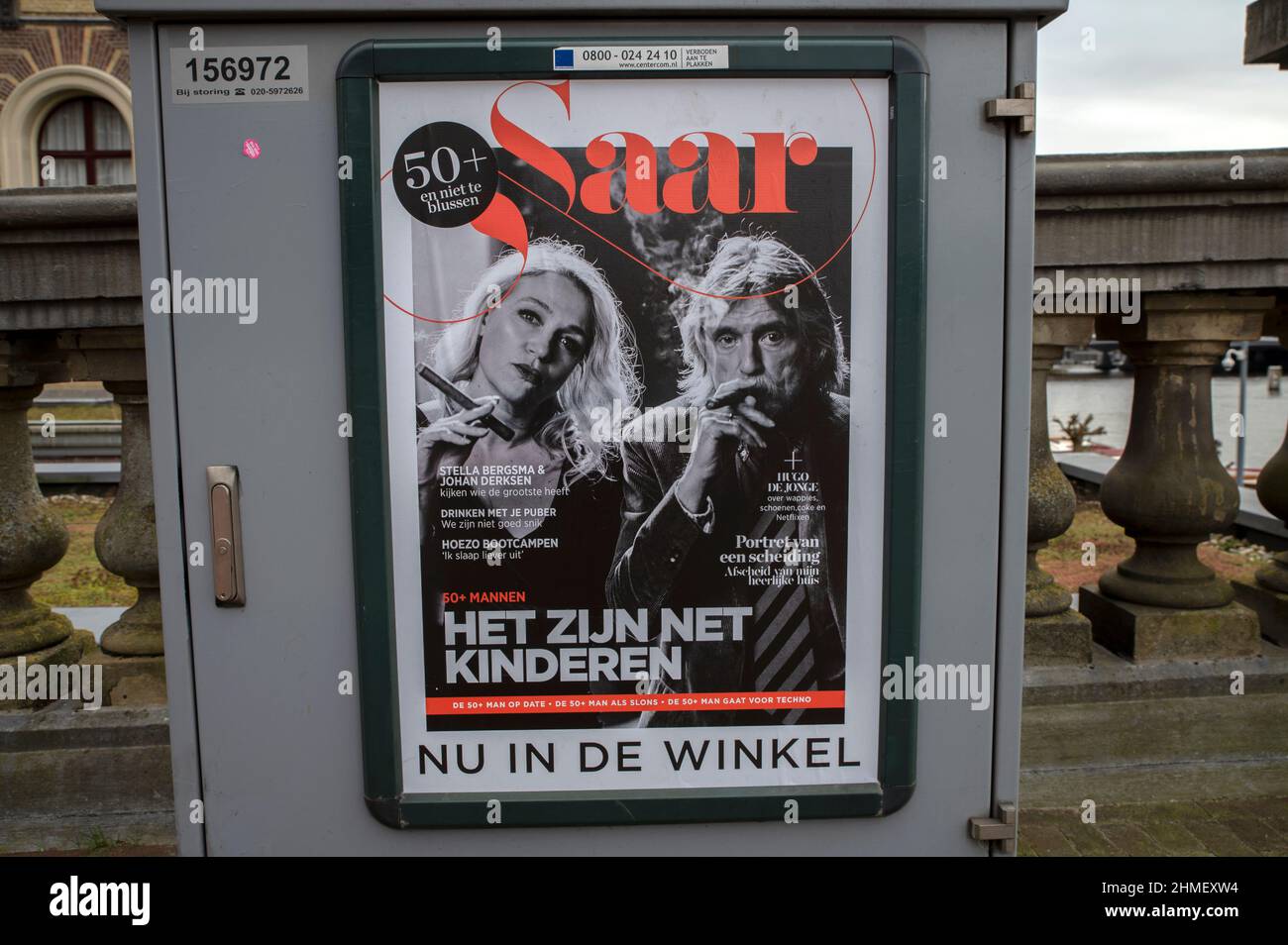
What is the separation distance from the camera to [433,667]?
211 cm

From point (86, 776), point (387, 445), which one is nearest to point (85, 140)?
point (86, 776)

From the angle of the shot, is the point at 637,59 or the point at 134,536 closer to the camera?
the point at 637,59

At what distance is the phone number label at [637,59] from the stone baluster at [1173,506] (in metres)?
1.92

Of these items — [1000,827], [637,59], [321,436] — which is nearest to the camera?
[637,59]

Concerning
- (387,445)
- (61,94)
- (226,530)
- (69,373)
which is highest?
(61,94)

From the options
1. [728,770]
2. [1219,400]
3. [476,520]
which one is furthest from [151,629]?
[1219,400]

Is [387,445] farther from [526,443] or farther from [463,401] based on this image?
[526,443]

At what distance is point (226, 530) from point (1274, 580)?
11.5ft

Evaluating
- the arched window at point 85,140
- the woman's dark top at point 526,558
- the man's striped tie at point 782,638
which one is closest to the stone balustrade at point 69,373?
the woman's dark top at point 526,558

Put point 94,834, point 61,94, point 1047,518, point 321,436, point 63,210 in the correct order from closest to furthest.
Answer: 1. point 321,436
2. point 63,210
3. point 94,834
4. point 1047,518
5. point 61,94

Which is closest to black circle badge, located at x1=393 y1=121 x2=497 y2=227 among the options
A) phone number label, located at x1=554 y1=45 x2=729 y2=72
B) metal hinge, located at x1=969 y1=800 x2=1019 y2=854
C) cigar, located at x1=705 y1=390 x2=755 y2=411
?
phone number label, located at x1=554 y1=45 x2=729 y2=72

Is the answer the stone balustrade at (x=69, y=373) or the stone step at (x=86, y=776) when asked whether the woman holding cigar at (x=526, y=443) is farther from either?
the stone step at (x=86, y=776)

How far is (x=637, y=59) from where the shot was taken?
6.45ft

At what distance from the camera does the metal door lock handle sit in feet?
6.77
